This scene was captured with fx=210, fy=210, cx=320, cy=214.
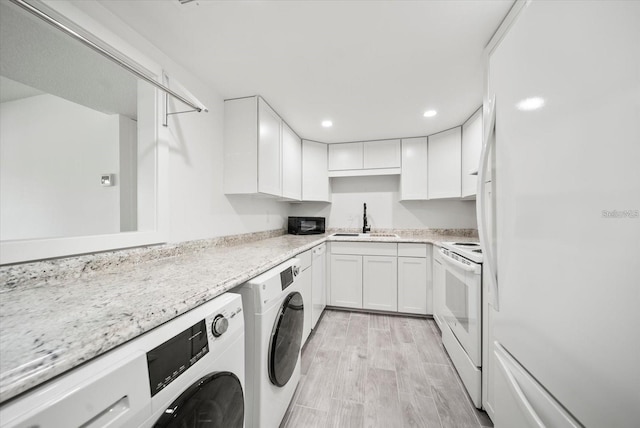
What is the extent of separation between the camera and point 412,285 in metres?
2.42

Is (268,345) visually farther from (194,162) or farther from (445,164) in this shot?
(445,164)

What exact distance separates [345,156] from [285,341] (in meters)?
2.46

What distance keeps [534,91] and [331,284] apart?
2390 mm

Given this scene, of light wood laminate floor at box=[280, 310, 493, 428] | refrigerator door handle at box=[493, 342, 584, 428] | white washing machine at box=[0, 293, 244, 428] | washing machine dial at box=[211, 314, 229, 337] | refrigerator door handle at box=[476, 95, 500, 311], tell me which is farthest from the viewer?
light wood laminate floor at box=[280, 310, 493, 428]

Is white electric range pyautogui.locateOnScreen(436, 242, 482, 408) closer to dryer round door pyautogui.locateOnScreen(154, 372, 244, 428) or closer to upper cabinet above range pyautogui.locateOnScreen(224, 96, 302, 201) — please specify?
dryer round door pyautogui.locateOnScreen(154, 372, 244, 428)

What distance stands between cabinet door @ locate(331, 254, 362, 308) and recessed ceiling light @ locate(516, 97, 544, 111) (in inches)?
81.5

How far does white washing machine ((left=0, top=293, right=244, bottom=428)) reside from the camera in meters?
0.33

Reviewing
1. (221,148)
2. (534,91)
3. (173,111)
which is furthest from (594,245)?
(221,148)

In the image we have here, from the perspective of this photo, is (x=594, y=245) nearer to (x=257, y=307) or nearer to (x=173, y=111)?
(x=257, y=307)

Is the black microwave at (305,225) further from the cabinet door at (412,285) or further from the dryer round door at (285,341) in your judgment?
the dryer round door at (285,341)

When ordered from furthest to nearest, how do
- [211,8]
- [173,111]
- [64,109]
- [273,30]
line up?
[64,109] < [173,111] < [273,30] < [211,8]

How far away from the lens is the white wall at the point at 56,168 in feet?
6.21

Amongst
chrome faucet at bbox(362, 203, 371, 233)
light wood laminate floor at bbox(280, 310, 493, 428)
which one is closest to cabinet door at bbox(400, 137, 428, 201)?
chrome faucet at bbox(362, 203, 371, 233)

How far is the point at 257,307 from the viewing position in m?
0.92
